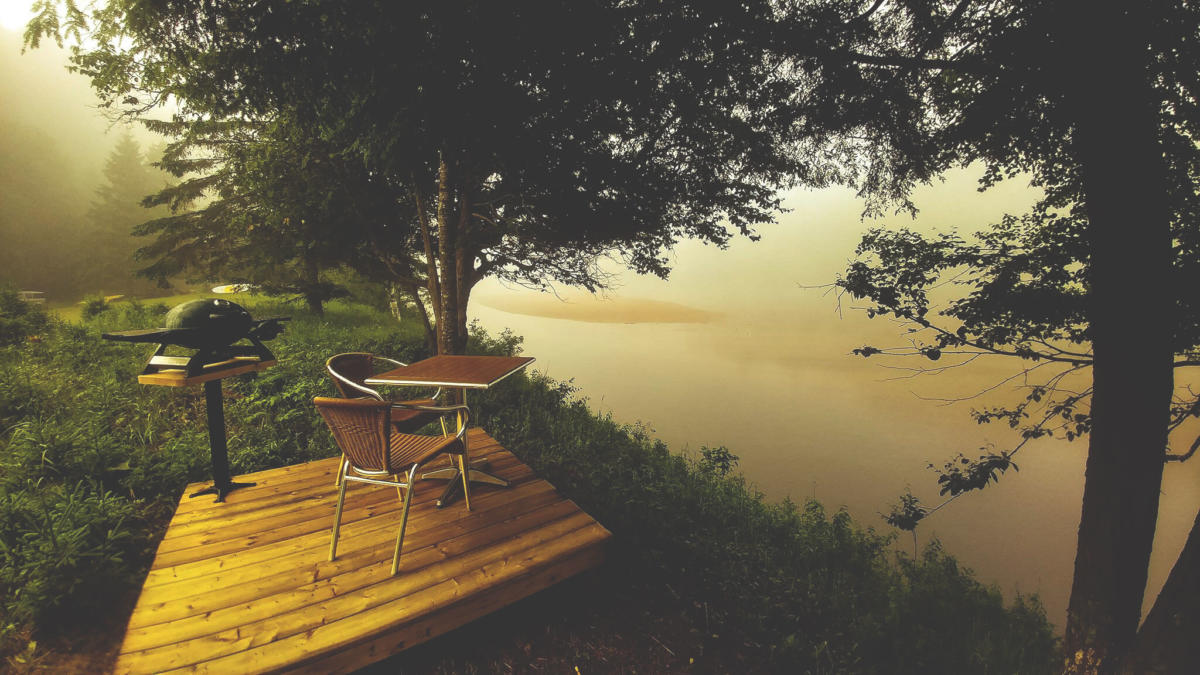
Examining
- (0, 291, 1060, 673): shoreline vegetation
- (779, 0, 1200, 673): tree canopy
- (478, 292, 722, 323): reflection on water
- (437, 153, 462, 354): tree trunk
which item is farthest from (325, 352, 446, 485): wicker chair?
(478, 292, 722, 323): reflection on water

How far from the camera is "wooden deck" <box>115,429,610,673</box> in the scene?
1.95 meters

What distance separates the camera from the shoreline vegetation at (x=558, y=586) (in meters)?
2.49

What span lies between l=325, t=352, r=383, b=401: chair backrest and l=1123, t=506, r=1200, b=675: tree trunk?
4396 millimetres

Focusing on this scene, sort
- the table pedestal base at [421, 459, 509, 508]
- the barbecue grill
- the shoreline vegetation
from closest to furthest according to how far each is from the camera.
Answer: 1. the shoreline vegetation
2. the barbecue grill
3. the table pedestal base at [421, 459, 509, 508]

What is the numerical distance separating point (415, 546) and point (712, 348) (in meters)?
29.4

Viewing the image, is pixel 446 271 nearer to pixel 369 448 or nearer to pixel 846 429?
pixel 369 448

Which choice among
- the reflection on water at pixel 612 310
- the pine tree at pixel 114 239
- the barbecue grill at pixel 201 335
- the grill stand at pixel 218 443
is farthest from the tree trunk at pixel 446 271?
the reflection on water at pixel 612 310

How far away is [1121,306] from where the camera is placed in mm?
2580

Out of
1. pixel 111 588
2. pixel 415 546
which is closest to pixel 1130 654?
pixel 415 546

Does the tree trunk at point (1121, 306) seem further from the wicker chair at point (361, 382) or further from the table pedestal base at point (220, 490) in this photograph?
the table pedestal base at point (220, 490)

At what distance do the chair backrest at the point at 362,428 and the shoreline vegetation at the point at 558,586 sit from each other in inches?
46.2

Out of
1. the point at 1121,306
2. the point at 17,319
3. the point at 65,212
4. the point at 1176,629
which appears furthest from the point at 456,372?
Result: the point at 65,212

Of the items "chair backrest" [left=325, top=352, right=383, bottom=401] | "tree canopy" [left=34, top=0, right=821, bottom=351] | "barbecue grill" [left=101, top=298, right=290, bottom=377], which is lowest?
"chair backrest" [left=325, top=352, right=383, bottom=401]

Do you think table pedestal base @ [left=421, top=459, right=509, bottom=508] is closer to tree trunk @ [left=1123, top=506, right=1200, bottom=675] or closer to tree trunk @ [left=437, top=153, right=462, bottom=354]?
tree trunk @ [left=437, top=153, right=462, bottom=354]
